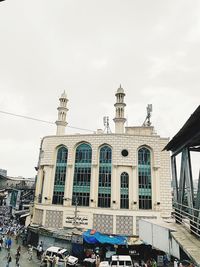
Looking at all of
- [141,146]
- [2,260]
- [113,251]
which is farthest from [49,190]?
[141,146]

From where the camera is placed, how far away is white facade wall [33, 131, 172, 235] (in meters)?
26.0

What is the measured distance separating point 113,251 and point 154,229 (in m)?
16.9

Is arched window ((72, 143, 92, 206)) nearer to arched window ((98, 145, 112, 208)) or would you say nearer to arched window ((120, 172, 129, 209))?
arched window ((98, 145, 112, 208))

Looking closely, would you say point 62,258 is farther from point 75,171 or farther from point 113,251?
point 75,171

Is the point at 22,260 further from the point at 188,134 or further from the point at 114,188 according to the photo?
the point at 188,134

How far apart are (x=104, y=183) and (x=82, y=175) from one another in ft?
10.8

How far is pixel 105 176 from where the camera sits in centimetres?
2817

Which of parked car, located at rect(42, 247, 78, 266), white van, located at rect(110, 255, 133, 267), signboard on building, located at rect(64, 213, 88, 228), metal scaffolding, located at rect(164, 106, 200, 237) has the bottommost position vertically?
parked car, located at rect(42, 247, 78, 266)

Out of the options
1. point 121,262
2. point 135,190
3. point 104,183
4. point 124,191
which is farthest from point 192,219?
point 104,183

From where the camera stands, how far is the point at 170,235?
19.6 ft

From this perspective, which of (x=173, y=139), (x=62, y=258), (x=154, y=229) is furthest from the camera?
(x=62, y=258)

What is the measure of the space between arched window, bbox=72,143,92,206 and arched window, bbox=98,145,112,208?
5.35 ft

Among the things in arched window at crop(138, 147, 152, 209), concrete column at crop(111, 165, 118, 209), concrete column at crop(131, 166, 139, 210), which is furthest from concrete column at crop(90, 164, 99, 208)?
arched window at crop(138, 147, 152, 209)

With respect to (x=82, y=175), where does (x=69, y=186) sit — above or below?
below
